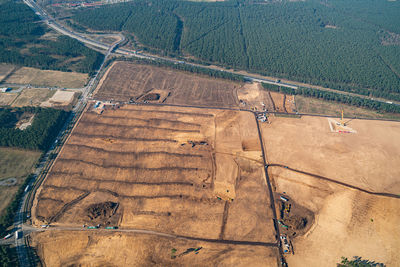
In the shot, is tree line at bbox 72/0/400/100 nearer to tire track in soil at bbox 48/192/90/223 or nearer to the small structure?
the small structure

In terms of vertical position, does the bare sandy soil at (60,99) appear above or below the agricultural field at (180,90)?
below

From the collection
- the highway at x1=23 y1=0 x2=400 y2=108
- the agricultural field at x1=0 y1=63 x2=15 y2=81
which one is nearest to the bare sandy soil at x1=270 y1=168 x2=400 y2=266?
the highway at x1=23 y1=0 x2=400 y2=108

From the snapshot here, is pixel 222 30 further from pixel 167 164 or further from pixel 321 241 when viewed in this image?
pixel 321 241

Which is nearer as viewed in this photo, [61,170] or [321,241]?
[321,241]

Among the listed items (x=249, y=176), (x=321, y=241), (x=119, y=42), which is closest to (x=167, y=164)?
(x=249, y=176)

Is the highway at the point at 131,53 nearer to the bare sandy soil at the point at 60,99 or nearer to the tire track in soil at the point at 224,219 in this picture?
the bare sandy soil at the point at 60,99

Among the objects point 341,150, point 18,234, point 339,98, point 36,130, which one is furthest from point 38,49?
point 339,98

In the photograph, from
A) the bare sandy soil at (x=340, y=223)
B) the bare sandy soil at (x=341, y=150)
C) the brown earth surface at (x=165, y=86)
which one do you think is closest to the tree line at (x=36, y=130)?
the brown earth surface at (x=165, y=86)

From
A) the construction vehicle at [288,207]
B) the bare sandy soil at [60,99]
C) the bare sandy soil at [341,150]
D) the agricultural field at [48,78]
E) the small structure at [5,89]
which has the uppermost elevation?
the agricultural field at [48,78]
